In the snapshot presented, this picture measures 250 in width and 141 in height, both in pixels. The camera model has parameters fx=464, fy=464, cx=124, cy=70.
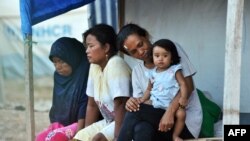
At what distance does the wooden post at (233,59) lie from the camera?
3027mm

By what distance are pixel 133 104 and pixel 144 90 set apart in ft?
0.76

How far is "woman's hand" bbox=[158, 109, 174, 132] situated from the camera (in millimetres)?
3395

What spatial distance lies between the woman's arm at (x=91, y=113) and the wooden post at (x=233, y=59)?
4.78 ft

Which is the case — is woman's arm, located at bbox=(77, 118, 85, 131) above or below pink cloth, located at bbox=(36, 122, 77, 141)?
above

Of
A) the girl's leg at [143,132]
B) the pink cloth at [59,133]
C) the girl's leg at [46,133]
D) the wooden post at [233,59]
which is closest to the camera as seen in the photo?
the wooden post at [233,59]

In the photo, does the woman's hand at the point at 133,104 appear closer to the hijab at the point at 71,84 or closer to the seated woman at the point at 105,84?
the seated woman at the point at 105,84

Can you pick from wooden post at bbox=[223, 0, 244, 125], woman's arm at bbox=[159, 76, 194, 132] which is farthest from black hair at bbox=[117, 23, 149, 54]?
wooden post at bbox=[223, 0, 244, 125]

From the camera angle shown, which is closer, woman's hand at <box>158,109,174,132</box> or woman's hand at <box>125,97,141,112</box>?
woman's hand at <box>158,109,174,132</box>

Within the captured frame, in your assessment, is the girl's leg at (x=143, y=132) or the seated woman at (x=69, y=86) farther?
the seated woman at (x=69, y=86)

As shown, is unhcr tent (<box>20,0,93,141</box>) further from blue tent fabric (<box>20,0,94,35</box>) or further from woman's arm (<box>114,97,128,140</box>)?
woman's arm (<box>114,97,128,140</box>)

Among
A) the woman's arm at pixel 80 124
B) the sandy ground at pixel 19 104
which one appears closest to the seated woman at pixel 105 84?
the woman's arm at pixel 80 124

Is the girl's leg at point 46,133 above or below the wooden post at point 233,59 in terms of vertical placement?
below

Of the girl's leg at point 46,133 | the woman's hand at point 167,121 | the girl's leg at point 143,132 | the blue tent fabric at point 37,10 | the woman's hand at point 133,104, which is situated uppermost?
the blue tent fabric at point 37,10

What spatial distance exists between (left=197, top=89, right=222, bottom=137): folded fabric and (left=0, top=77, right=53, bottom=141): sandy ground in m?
4.57
